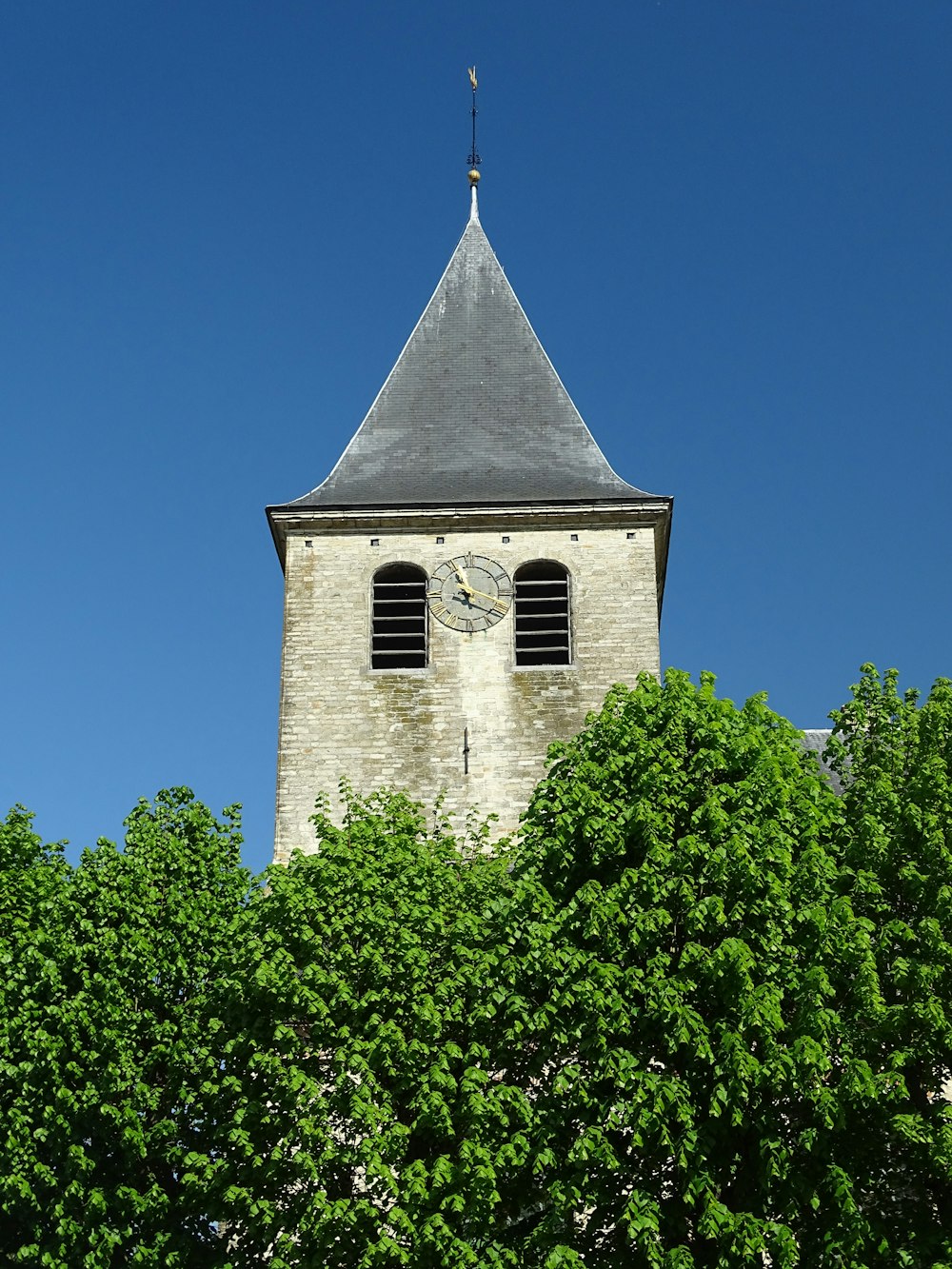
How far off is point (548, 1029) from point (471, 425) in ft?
41.6

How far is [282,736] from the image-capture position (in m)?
21.9

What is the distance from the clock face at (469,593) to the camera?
22.7 metres

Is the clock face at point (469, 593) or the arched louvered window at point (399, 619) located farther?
the clock face at point (469, 593)

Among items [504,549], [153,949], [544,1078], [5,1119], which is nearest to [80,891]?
[153,949]

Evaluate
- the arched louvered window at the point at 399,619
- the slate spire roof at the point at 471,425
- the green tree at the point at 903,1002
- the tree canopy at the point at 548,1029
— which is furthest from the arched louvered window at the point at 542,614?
the green tree at the point at 903,1002

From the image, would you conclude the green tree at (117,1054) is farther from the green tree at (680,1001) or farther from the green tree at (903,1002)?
the green tree at (903,1002)

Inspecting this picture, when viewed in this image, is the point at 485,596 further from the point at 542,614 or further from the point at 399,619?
the point at 399,619

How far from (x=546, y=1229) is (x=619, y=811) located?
3842 mm

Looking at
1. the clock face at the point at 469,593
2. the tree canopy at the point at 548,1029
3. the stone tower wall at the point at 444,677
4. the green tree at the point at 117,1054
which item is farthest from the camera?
the clock face at the point at 469,593

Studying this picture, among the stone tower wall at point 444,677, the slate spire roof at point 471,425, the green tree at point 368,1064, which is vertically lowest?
the green tree at point 368,1064

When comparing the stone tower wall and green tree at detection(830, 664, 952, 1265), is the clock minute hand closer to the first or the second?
the stone tower wall

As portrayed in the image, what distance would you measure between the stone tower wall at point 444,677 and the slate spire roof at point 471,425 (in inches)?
27.3

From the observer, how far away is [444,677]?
2220 centimetres

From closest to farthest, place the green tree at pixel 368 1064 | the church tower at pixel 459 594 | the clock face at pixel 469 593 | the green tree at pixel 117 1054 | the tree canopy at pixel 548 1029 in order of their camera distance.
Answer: the tree canopy at pixel 548 1029 < the green tree at pixel 368 1064 < the green tree at pixel 117 1054 < the church tower at pixel 459 594 < the clock face at pixel 469 593
